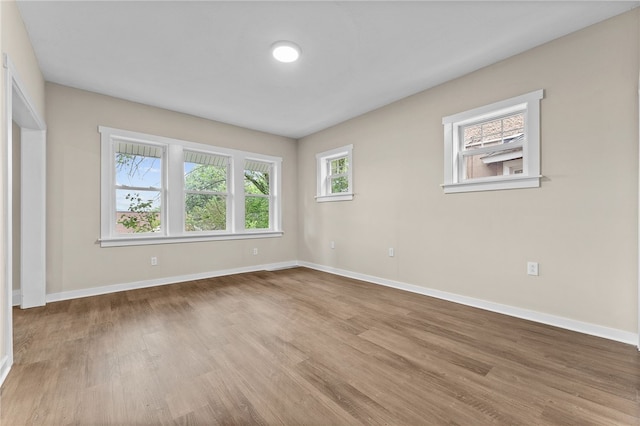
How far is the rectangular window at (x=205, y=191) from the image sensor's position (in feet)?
15.0

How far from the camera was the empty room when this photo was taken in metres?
1.68

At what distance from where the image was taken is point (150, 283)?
4.05 metres

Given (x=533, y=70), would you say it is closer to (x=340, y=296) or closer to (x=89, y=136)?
(x=340, y=296)

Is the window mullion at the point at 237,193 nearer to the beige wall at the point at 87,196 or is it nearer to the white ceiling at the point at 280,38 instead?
the beige wall at the point at 87,196

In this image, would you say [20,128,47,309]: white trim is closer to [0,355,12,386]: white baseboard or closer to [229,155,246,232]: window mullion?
[0,355,12,386]: white baseboard

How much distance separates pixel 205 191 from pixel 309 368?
368 cm

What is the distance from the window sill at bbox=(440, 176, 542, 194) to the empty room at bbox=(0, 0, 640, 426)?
0.02 meters

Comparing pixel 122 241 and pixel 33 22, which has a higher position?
pixel 33 22

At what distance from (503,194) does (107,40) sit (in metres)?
4.17

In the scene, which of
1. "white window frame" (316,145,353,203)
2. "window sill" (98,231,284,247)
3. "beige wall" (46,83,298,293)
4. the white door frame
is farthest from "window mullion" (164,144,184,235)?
"white window frame" (316,145,353,203)

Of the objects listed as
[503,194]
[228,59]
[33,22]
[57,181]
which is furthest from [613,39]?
[57,181]

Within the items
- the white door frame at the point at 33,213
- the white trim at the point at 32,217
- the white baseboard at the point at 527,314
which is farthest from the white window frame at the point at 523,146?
the white trim at the point at 32,217

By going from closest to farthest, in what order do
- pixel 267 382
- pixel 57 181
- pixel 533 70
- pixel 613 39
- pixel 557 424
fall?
pixel 557 424, pixel 267 382, pixel 613 39, pixel 533 70, pixel 57 181

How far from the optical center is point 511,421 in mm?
1381
